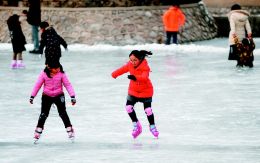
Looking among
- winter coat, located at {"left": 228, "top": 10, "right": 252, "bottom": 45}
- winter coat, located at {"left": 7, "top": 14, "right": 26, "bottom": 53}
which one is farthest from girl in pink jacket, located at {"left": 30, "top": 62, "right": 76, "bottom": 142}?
winter coat, located at {"left": 228, "top": 10, "right": 252, "bottom": 45}

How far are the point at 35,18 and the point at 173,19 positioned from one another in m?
4.26

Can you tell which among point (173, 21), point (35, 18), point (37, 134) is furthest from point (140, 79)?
point (173, 21)

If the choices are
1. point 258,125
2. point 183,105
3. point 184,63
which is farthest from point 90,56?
point 258,125

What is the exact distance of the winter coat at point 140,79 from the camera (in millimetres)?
11688

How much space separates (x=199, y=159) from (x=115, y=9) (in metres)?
18.9

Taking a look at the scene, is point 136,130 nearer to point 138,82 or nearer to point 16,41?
point 138,82

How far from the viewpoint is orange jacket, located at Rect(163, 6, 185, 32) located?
2788 cm

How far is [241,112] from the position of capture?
46.8 feet

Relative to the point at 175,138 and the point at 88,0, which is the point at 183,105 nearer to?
the point at 175,138

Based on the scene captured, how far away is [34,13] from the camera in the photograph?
88.4 ft

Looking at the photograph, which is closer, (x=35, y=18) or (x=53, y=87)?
(x=53, y=87)

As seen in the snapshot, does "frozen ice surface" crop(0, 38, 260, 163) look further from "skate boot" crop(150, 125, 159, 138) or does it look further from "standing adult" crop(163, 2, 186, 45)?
"standing adult" crop(163, 2, 186, 45)

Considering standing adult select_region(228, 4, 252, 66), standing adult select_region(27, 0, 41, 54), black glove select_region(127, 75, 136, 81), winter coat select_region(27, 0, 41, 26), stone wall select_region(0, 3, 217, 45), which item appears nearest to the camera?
black glove select_region(127, 75, 136, 81)

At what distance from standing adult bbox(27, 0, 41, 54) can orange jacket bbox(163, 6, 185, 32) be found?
3.93 meters
